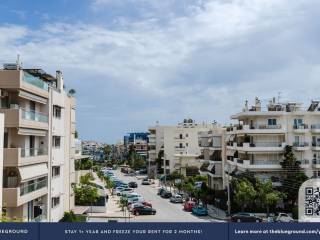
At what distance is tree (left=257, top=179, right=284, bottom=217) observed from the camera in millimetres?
42531

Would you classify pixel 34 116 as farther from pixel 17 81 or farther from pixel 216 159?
pixel 216 159

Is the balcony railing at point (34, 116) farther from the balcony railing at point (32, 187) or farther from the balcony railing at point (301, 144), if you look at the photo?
the balcony railing at point (301, 144)

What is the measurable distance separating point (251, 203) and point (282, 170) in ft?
18.2

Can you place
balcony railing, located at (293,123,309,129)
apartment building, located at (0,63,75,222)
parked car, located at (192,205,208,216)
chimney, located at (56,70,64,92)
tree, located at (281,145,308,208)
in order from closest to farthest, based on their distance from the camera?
apartment building, located at (0,63,75,222) → chimney, located at (56,70,64,92) → tree, located at (281,145,308,208) → parked car, located at (192,205,208,216) → balcony railing, located at (293,123,309,129)

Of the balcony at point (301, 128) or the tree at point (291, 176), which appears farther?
the balcony at point (301, 128)

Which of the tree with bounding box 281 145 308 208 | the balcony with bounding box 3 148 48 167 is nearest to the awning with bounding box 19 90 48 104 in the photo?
the balcony with bounding box 3 148 48 167

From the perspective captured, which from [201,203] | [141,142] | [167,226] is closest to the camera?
[167,226]

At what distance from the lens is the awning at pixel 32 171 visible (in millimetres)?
24625

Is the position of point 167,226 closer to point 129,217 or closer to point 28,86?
point 28,86

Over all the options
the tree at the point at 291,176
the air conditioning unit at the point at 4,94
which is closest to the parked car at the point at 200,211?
the tree at the point at 291,176

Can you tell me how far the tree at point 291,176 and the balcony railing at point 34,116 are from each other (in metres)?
26.0

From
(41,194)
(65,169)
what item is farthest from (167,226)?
(65,169)

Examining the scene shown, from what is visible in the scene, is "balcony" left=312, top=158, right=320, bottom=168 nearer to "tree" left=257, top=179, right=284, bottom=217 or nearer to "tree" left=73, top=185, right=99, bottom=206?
"tree" left=257, top=179, right=284, bottom=217

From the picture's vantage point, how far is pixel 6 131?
24.7 metres
